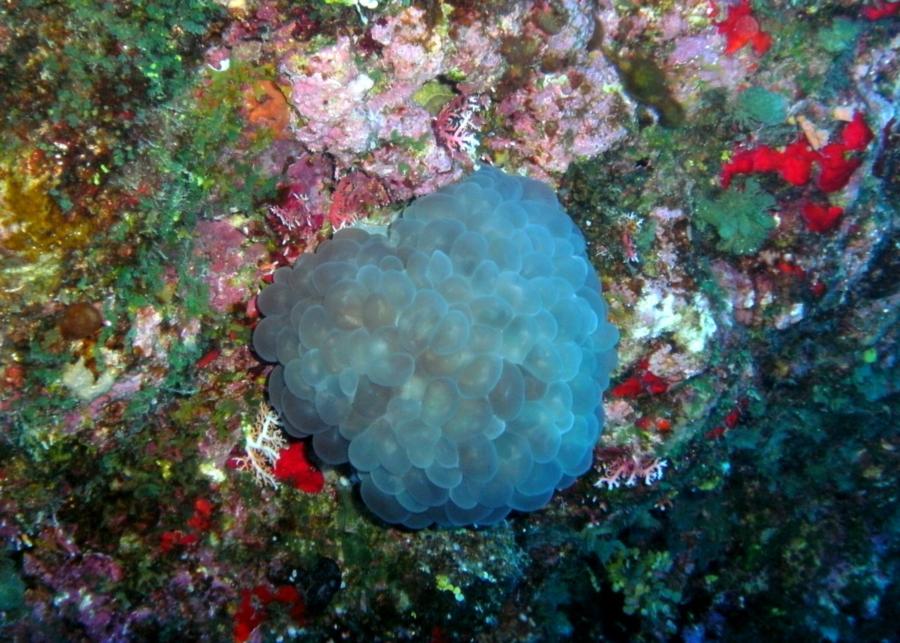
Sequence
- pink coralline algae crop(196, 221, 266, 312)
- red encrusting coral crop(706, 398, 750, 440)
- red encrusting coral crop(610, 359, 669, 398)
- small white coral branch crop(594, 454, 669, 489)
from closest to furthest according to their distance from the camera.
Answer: pink coralline algae crop(196, 221, 266, 312), red encrusting coral crop(610, 359, 669, 398), small white coral branch crop(594, 454, 669, 489), red encrusting coral crop(706, 398, 750, 440)

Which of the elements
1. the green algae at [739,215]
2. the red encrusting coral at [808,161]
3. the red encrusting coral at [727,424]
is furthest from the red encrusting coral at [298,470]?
the red encrusting coral at [808,161]

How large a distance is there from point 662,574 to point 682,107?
569 centimetres

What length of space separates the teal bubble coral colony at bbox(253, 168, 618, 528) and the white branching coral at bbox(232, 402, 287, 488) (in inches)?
16.1

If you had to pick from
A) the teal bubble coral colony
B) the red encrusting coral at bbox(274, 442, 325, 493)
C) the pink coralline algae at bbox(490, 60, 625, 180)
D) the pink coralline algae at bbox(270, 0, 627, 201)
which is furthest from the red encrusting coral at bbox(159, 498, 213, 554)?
the pink coralline algae at bbox(490, 60, 625, 180)

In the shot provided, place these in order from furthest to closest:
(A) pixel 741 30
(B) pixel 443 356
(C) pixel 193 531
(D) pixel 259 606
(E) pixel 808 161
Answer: (E) pixel 808 161, (A) pixel 741 30, (D) pixel 259 606, (C) pixel 193 531, (B) pixel 443 356

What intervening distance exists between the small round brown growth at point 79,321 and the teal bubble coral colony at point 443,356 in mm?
950

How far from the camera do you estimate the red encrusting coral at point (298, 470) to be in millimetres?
4137

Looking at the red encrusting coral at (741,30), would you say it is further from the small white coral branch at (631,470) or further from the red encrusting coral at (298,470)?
the red encrusting coral at (298,470)

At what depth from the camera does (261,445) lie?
13.0 ft

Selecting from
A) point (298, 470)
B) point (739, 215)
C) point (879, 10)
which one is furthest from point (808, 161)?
point (298, 470)

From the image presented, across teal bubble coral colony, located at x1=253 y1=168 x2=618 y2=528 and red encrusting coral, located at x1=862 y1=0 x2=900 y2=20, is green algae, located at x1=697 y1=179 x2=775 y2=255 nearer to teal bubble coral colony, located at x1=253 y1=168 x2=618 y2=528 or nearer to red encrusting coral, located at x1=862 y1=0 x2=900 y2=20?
red encrusting coral, located at x1=862 y1=0 x2=900 y2=20

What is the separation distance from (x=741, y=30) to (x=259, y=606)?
5.90 meters

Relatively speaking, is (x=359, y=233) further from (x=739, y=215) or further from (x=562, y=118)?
(x=739, y=215)

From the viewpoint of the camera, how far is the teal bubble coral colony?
3.24m
